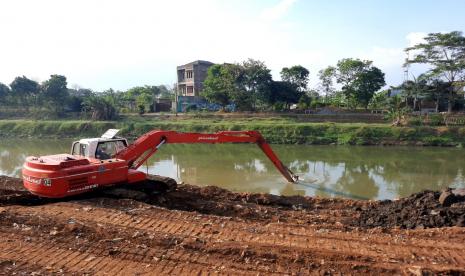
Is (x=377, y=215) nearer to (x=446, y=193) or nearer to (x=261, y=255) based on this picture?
(x=446, y=193)

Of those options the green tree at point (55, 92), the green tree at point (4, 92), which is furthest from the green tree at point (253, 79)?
the green tree at point (4, 92)

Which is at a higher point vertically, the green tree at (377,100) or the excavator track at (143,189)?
the green tree at (377,100)

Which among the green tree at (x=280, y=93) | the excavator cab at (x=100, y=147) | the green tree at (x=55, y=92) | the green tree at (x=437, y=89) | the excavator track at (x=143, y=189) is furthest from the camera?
the green tree at (x=55, y=92)

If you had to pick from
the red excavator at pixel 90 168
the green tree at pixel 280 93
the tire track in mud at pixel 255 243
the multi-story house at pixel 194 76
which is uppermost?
the multi-story house at pixel 194 76

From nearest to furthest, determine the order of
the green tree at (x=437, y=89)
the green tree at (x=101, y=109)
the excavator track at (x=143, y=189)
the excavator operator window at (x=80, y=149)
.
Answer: the excavator track at (x=143, y=189) < the excavator operator window at (x=80, y=149) < the green tree at (x=437, y=89) < the green tree at (x=101, y=109)

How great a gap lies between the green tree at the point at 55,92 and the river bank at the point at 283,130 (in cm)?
436

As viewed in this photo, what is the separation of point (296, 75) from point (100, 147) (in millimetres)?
34612

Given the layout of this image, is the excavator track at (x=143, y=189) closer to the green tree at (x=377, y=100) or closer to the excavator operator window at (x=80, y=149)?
the excavator operator window at (x=80, y=149)

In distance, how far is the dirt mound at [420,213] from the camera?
7.79m

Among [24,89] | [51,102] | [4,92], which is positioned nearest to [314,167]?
[51,102]

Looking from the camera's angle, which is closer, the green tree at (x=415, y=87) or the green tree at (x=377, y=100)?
the green tree at (x=415, y=87)

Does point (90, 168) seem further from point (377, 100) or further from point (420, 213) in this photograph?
point (377, 100)

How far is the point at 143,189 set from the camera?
378 inches

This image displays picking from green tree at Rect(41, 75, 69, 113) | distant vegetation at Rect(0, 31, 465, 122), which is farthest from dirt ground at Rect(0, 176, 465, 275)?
green tree at Rect(41, 75, 69, 113)
